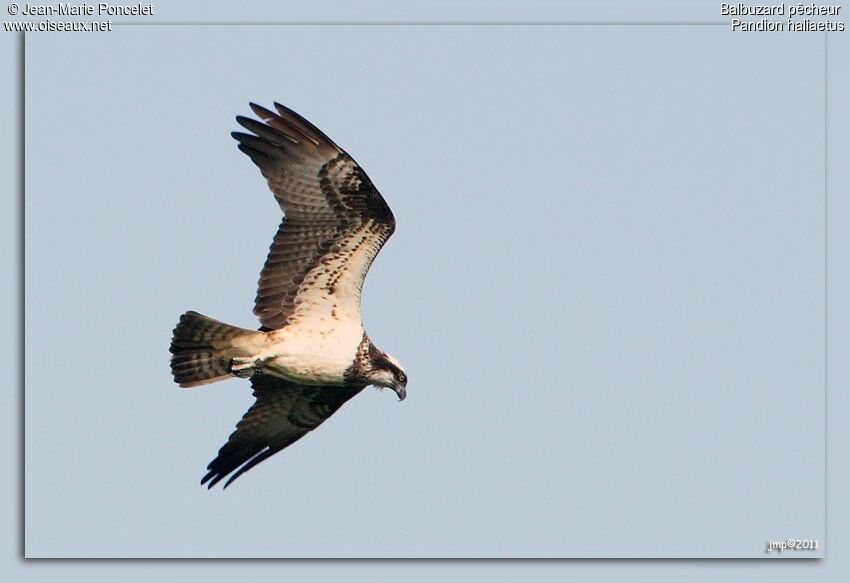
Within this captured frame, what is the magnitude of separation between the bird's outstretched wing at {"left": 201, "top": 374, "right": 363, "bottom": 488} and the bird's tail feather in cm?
67

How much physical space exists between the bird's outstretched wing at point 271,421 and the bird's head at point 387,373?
927 millimetres

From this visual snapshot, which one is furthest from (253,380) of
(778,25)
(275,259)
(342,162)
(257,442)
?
(778,25)

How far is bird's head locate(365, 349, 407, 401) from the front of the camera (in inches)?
466

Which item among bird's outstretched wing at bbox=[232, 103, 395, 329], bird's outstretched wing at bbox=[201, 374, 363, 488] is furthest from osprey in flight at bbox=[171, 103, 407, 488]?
bird's outstretched wing at bbox=[201, 374, 363, 488]

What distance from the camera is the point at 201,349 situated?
39.9ft

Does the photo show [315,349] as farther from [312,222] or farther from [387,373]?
[312,222]

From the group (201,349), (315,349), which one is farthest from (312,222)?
(201,349)

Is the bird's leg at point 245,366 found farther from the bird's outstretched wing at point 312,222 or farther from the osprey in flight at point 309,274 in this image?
the bird's outstretched wing at point 312,222

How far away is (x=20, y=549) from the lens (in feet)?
39.6

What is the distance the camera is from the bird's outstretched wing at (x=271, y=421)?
1274 centimetres

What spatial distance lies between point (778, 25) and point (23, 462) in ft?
25.6

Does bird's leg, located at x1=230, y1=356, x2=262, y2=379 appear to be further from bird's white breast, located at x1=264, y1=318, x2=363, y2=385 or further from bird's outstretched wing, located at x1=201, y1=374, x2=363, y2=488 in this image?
bird's outstretched wing, located at x1=201, y1=374, x2=363, y2=488

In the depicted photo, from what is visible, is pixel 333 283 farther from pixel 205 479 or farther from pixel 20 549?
pixel 20 549

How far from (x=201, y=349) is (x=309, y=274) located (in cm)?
117
